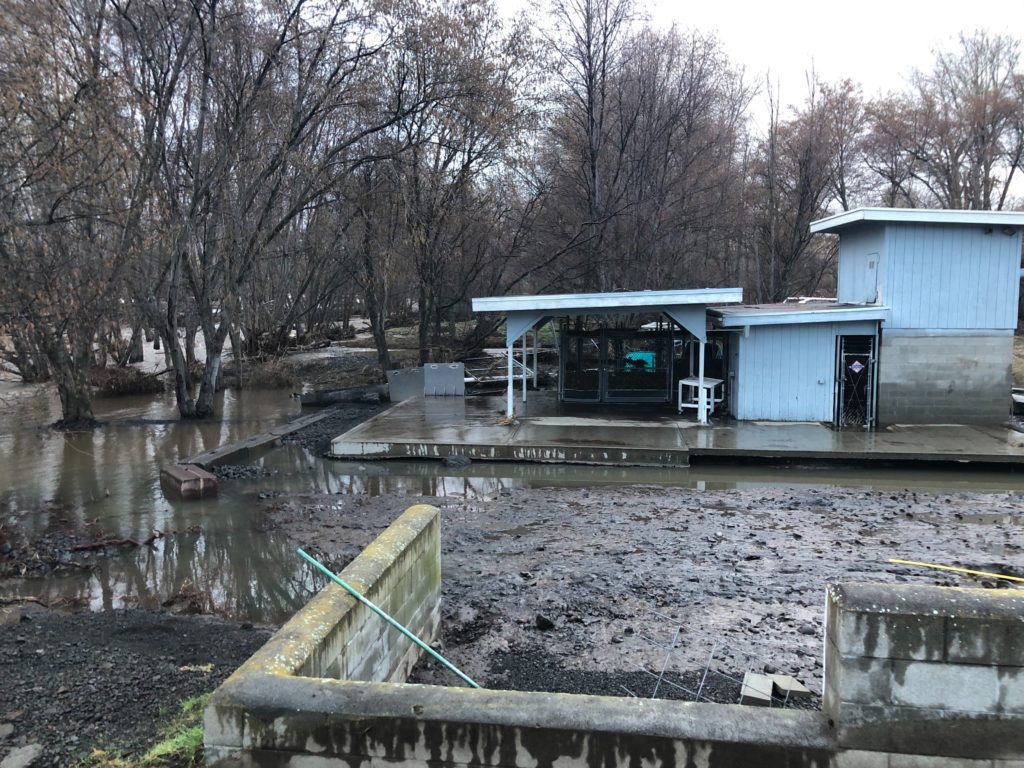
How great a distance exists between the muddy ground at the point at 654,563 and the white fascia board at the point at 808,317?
4.54 m

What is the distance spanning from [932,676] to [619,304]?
39.1 ft

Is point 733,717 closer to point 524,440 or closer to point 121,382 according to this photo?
point 524,440

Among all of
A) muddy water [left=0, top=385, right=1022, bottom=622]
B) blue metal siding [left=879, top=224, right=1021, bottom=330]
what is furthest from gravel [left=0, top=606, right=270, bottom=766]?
blue metal siding [left=879, top=224, right=1021, bottom=330]

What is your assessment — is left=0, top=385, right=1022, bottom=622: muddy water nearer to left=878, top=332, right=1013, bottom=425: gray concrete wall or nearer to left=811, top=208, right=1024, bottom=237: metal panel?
left=878, top=332, right=1013, bottom=425: gray concrete wall

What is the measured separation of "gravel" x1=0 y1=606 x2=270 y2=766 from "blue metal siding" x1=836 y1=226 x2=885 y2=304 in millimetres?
13585

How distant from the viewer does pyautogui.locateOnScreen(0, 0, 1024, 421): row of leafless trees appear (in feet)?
38.1

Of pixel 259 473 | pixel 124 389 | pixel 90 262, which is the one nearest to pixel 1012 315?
pixel 259 473

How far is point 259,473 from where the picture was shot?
41.9 feet

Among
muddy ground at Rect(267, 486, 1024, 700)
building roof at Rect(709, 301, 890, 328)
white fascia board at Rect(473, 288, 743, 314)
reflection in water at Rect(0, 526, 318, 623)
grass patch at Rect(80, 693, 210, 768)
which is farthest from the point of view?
building roof at Rect(709, 301, 890, 328)

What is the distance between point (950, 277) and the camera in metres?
14.5

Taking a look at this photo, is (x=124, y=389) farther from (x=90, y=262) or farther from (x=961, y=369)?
(x=961, y=369)

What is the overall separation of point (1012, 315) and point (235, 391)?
71.0ft

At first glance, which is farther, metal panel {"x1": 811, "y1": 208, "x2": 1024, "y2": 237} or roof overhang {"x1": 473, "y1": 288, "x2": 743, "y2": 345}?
roof overhang {"x1": 473, "y1": 288, "x2": 743, "y2": 345}

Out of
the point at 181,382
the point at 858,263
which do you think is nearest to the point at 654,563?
the point at 858,263
